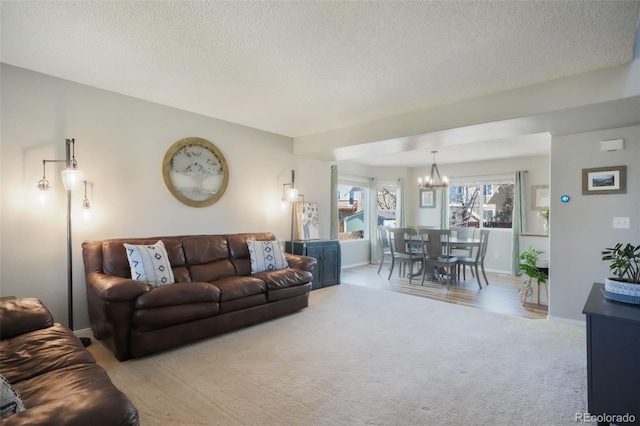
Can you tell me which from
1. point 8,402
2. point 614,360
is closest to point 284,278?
point 8,402

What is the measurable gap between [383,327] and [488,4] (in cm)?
290

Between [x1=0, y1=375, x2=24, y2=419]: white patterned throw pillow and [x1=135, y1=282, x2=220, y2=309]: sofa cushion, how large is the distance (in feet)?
4.89

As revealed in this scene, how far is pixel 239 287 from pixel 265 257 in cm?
81

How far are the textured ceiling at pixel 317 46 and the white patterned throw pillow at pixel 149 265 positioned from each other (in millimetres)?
1663

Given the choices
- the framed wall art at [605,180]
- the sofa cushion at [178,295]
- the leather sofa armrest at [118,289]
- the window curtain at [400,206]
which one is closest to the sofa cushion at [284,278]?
the sofa cushion at [178,295]

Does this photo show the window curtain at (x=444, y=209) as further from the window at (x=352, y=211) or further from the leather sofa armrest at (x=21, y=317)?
the leather sofa armrest at (x=21, y=317)

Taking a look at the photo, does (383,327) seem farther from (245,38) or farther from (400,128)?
(245,38)

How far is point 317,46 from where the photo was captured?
2.43 meters

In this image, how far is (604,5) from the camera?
6.37ft

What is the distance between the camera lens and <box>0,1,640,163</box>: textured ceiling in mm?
2023

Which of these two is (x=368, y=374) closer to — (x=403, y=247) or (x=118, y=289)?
(x=118, y=289)

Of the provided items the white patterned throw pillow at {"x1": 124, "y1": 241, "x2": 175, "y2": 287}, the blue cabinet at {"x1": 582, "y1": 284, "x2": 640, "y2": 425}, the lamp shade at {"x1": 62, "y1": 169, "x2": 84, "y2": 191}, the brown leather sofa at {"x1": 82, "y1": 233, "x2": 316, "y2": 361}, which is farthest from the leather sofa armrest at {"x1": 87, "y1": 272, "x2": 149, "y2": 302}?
the blue cabinet at {"x1": 582, "y1": 284, "x2": 640, "y2": 425}

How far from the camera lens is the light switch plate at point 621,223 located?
131 inches

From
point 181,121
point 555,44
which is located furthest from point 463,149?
point 181,121
